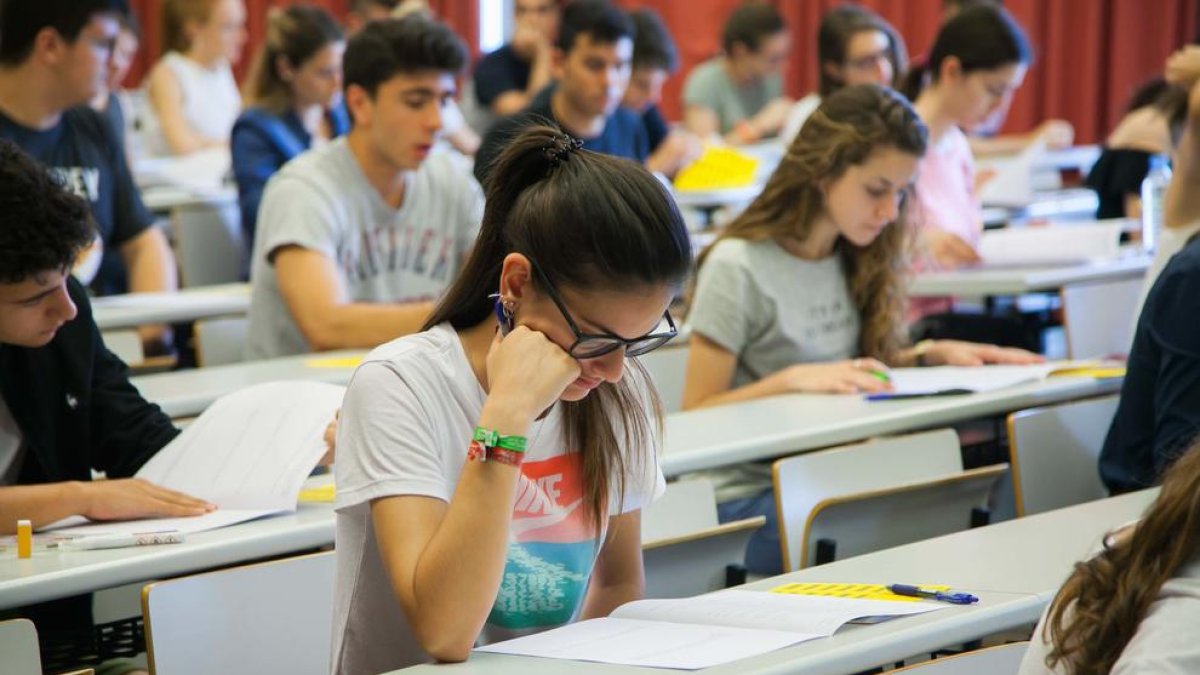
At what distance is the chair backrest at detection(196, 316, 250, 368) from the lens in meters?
3.71

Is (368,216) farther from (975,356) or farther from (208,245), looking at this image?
(208,245)

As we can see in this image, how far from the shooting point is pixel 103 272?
445 centimetres

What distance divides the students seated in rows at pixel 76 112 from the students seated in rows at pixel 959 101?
2.03m

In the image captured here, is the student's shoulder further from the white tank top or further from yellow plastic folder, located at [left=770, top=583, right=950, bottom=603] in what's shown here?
the white tank top

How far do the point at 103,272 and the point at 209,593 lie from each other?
2.74 m

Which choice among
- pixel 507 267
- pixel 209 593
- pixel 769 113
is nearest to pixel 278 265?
pixel 209 593

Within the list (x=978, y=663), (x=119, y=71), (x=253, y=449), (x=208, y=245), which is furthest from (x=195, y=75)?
(x=978, y=663)

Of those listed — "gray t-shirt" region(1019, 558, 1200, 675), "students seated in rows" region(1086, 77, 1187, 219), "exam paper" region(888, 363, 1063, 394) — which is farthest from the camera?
"students seated in rows" region(1086, 77, 1187, 219)

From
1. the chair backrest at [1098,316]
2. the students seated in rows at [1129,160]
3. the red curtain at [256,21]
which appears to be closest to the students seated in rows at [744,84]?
the students seated in rows at [1129,160]

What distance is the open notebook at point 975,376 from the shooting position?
2990 mm

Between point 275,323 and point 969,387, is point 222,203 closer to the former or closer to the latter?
point 275,323

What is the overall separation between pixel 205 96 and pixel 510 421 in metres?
5.90

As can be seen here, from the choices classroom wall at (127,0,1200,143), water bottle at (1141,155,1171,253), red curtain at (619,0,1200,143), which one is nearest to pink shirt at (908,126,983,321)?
water bottle at (1141,155,1171,253)

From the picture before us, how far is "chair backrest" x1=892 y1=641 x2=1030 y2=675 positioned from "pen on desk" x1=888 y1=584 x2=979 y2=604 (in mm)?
76
